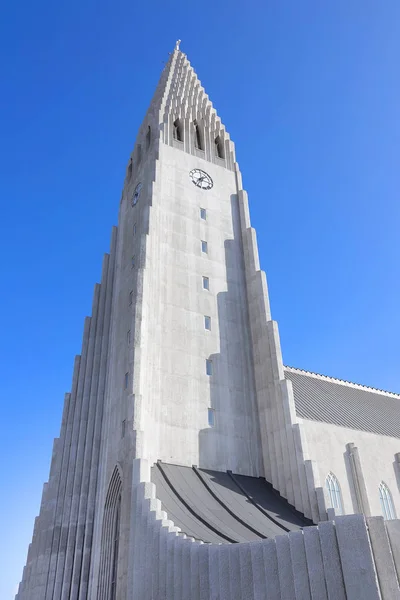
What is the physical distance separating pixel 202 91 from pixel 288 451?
30391 mm

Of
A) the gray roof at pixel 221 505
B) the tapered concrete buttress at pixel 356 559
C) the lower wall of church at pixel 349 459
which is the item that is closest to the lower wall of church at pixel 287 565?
the tapered concrete buttress at pixel 356 559

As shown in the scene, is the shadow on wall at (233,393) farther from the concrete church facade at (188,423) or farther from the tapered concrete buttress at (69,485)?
the tapered concrete buttress at (69,485)

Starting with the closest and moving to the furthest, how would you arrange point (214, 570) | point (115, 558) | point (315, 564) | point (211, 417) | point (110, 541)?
point (315, 564), point (214, 570), point (115, 558), point (110, 541), point (211, 417)

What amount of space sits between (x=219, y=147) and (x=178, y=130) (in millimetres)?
3584

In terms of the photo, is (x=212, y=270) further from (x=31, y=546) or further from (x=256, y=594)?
(x=256, y=594)

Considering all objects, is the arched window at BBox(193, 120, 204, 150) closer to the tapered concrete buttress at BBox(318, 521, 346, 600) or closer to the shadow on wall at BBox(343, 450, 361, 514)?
the shadow on wall at BBox(343, 450, 361, 514)

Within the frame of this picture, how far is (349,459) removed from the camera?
105 feet

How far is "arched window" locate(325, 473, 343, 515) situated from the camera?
29477 millimetres

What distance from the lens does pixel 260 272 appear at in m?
32.9

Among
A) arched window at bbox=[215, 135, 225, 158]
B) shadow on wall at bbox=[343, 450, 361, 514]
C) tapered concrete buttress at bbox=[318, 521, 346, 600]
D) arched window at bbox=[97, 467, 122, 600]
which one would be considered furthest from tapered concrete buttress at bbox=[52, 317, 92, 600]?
tapered concrete buttress at bbox=[318, 521, 346, 600]

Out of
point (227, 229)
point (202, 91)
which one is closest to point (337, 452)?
point (227, 229)

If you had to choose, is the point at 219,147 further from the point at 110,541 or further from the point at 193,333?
the point at 110,541

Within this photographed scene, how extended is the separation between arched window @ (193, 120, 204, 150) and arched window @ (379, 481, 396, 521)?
26.8 m

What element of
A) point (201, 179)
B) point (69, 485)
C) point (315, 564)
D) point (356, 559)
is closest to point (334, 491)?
point (69, 485)
